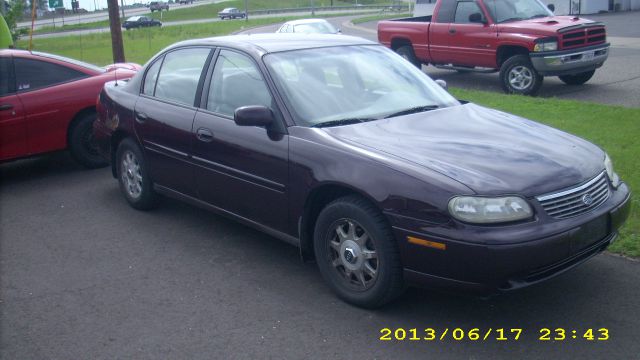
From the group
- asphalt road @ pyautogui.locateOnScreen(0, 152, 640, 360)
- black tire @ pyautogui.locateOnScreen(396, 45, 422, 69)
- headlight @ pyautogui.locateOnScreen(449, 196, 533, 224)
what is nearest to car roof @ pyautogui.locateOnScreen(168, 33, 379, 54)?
asphalt road @ pyautogui.locateOnScreen(0, 152, 640, 360)

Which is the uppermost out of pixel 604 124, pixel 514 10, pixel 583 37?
pixel 514 10

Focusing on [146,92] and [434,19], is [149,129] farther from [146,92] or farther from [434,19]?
[434,19]

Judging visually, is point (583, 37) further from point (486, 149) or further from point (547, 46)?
point (486, 149)

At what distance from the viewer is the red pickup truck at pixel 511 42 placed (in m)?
12.1

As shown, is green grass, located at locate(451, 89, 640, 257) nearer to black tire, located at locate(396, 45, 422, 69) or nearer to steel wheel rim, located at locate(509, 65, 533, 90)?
steel wheel rim, located at locate(509, 65, 533, 90)

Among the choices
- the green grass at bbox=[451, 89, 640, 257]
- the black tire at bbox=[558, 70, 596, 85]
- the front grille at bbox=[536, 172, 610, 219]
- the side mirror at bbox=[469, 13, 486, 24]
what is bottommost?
the green grass at bbox=[451, 89, 640, 257]

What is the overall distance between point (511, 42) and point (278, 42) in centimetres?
799

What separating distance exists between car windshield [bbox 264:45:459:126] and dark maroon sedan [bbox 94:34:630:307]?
0.05 ft

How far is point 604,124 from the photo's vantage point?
8922 millimetres

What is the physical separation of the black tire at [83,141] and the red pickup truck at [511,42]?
739 centimetres

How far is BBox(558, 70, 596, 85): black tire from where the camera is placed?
510 inches

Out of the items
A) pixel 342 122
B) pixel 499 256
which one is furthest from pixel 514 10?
pixel 499 256

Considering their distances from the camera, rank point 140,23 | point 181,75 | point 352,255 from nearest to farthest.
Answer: point 352,255 → point 181,75 → point 140,23

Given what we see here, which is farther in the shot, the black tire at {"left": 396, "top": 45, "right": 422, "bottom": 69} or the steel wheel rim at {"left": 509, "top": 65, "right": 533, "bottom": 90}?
the black tire at {"left": 396, "top": 45, "right": 422, "bottom": 69}
